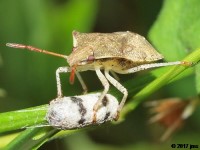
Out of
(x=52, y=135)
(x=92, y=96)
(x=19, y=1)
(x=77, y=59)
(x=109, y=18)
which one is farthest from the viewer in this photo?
(x=109, y=18)

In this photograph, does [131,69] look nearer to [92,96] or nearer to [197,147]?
[92,96]

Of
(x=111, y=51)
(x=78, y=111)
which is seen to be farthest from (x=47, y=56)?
(x=78, y=111)

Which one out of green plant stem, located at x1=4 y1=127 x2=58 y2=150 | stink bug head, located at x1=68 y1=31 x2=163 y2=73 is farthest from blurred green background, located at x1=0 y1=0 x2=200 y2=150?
green plant stem, located at x1=4 y1=127 x2=58 y2=150

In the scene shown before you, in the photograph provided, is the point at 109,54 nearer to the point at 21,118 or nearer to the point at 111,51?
the point at 111,51

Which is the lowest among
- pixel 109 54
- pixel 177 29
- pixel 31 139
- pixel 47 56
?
pixel 31 139

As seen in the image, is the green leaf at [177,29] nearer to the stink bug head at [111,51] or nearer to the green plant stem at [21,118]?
the stink bug head at [111,51]

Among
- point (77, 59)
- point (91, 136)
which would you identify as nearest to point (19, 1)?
point (91, 136)
